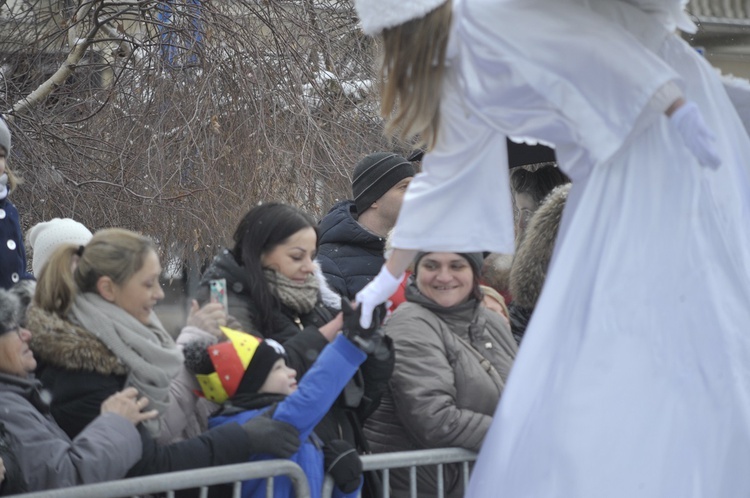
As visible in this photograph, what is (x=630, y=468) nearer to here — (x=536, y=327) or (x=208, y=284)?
(x=536, y=327)

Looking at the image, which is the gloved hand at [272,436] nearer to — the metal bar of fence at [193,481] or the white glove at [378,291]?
the metal bar of fence at [193,481]

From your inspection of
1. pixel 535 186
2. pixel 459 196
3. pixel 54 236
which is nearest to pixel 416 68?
pixel 459 196

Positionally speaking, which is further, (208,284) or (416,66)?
(208,284)

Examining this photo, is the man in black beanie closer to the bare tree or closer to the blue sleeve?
the blue sleeve

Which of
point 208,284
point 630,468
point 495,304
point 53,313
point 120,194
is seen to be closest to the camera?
point 630,468

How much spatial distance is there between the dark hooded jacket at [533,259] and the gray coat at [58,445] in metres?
1.93

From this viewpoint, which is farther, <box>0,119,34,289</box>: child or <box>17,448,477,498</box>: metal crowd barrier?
<box>0,119,34,289</box>: child

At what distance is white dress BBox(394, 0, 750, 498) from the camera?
293 centimetres

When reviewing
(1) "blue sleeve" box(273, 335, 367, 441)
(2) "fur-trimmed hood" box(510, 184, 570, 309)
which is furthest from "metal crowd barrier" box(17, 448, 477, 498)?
(2) "fur-trimmed hood" box(510, 184, 570, 309)

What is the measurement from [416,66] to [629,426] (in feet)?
3.44

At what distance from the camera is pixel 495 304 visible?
4.82m

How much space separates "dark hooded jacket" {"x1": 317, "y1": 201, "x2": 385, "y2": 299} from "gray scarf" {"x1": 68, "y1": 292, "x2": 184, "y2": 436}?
148 cm

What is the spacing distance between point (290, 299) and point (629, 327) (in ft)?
4.14

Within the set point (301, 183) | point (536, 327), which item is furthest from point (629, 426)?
point (301, 183)
